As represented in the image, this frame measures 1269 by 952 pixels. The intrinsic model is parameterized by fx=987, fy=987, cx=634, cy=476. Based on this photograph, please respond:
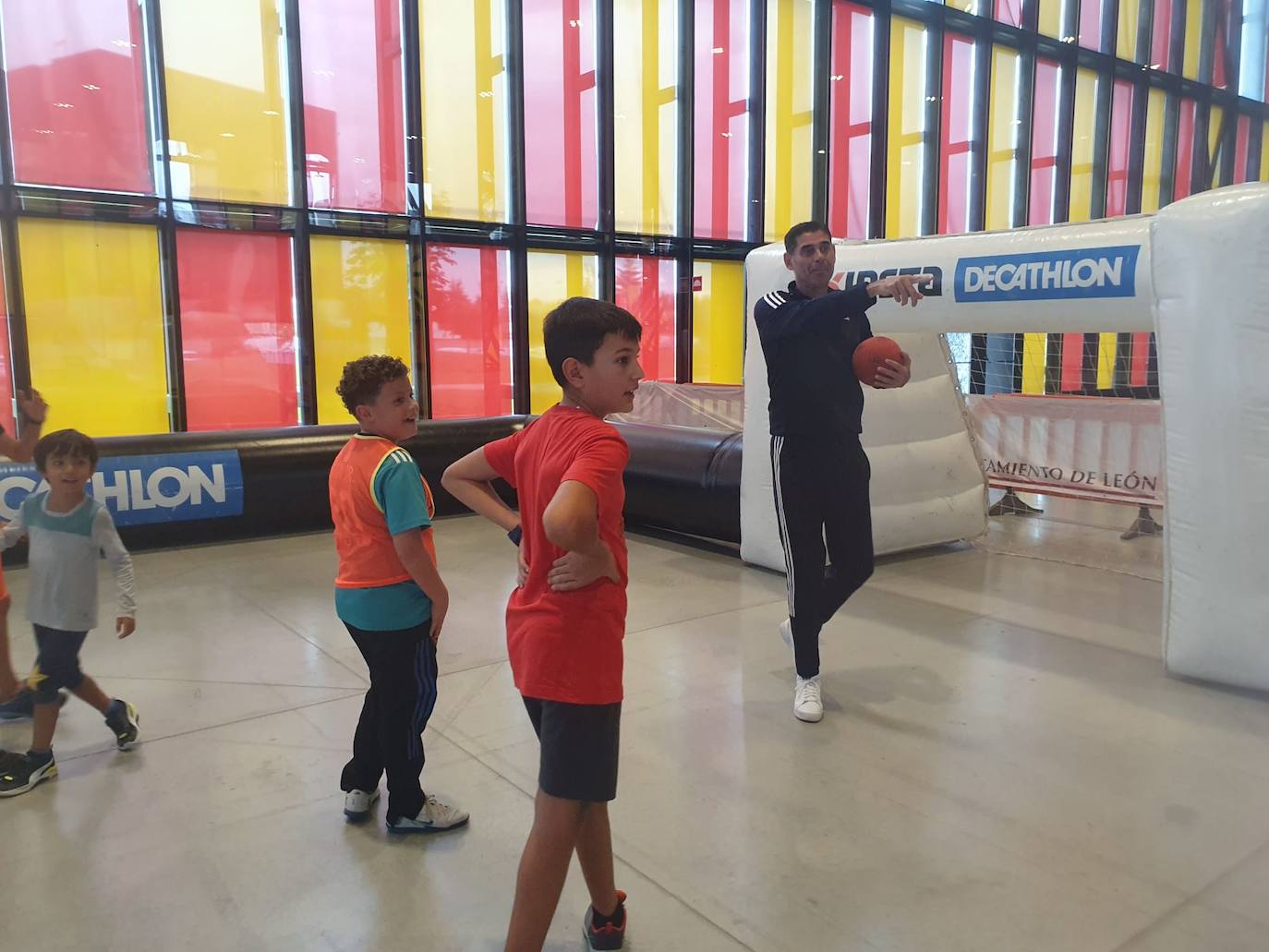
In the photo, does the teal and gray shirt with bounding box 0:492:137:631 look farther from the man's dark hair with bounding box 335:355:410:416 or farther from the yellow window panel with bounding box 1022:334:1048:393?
the yellow window panel with bounding box 1022:334:1048:393

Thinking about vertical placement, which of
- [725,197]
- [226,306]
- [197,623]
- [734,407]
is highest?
[725,197]

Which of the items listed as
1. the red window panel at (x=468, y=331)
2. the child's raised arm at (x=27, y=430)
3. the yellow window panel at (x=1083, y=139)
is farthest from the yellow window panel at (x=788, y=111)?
the child's raised arm at (x=27, y=430)

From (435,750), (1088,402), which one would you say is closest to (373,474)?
(435,750)

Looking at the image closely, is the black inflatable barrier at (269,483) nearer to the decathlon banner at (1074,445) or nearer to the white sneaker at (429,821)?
the decathlon banner at (1074,445)

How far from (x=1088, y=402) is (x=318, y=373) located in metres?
6.71

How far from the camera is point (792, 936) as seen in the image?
7.21 feet

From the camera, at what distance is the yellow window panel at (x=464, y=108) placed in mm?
9805

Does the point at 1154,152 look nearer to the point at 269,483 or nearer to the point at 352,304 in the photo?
the point at 352,304

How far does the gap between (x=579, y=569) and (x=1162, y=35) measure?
18.6m

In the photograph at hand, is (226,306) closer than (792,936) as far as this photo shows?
No

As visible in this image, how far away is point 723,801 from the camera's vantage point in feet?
9.37

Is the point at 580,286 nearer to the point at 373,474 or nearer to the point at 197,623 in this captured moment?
the point at 197,623

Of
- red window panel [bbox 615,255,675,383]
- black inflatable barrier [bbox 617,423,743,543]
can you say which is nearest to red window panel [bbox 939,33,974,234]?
red window panel [bbox 615,255,675,383]

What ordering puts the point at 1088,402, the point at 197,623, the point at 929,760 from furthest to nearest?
the point at 1088,402 < the point at 197,623 < the point at 929,760
